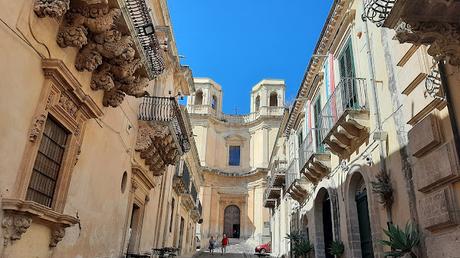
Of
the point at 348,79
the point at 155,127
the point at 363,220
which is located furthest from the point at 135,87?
the point at 363,220

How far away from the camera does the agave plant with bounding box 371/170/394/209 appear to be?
698 centimetres

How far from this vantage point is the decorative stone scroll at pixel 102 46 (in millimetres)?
5562

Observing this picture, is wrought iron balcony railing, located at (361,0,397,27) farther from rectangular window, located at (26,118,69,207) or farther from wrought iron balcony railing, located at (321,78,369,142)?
rectangular window, located at (26,118,69,207)

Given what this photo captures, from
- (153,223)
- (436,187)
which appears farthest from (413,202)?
(153,223)

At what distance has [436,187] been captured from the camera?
16.9ft

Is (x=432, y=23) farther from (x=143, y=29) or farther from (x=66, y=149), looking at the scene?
(x=66, y=149)

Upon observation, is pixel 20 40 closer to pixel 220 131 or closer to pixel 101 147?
pixel 101 147

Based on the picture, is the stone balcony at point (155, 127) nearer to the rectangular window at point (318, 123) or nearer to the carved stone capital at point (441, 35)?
the rectangular window at point (318, 123)

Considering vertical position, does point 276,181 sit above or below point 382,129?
above

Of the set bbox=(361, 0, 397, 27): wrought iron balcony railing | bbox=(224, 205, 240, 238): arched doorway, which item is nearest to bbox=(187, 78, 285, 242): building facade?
bbox=(224, 205, 240, 238): arched doorway

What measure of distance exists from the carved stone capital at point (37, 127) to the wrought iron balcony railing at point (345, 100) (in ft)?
20.1

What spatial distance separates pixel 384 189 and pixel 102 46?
5599 millimetres

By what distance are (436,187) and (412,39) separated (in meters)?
2.04

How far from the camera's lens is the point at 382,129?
764 cm
